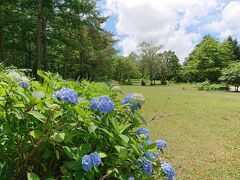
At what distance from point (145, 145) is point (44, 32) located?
19.4m

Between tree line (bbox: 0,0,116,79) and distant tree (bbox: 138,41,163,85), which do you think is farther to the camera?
distant tree (bbox: 138,41,163,85)

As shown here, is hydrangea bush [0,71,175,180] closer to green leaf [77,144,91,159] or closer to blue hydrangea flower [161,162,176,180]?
green leaf [77,144,91,159]

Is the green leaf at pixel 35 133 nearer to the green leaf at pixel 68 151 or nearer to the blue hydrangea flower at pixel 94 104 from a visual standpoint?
the green leaf at pixel 68 151

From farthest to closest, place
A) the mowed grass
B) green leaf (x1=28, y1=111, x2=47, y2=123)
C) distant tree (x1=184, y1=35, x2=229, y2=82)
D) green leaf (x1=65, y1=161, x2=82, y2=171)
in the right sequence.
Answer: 1. distant tree (x1=184, y1=35, x2=229, y2=82)
2. the mowed grass
3. green leaf (x1=65, y1=161, x2=82, y2=171)
4. green leaf (x1=28, y1=111, x2=47, y2=123)

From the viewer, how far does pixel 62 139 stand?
1.56 meters

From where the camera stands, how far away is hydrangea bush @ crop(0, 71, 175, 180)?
1585 millimetres

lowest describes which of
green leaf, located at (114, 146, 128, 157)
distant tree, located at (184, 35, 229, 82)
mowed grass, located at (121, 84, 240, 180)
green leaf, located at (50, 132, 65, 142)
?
mowed grass, located at (121, 84, 240, 180)

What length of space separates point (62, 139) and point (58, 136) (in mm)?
30

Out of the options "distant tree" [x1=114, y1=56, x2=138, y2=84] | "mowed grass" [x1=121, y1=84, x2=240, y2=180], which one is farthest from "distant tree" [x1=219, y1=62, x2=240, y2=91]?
"distant tree" [x1=114, y1=56, x2=138, y2=84]

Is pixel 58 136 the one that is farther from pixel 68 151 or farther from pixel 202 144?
pixel 202 144

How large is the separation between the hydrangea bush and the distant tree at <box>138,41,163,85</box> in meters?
58.5

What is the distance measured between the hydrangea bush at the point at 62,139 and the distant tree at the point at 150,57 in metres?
58.5

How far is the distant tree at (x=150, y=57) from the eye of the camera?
59750mm

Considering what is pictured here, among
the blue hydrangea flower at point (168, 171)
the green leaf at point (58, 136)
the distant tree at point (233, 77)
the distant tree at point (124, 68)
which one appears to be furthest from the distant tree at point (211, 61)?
the green leaf at point (58, 136)
